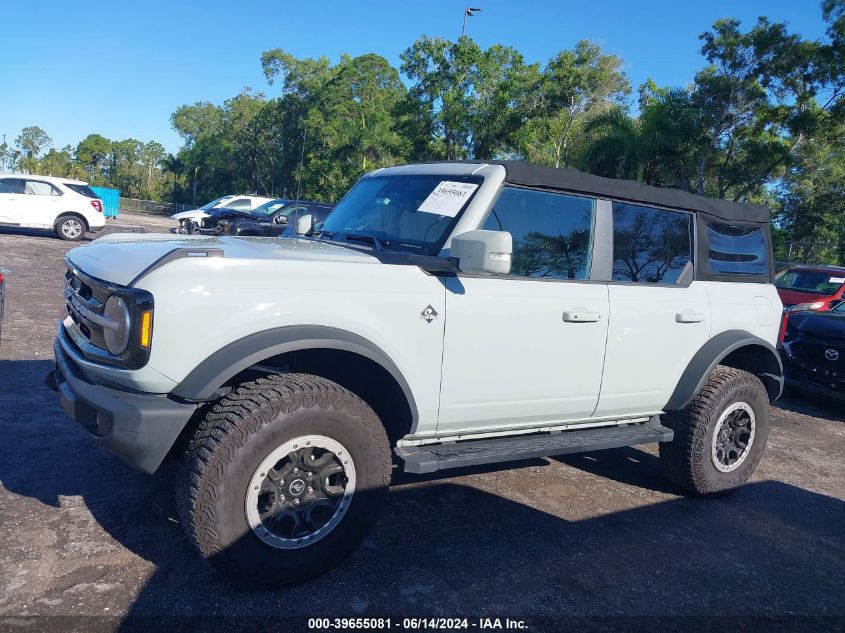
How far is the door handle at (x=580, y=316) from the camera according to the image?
12.5 ft

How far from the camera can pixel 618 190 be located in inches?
168

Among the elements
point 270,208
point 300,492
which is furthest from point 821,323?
point 270,208

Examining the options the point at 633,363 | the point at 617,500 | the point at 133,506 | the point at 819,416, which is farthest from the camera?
the point at 819,416

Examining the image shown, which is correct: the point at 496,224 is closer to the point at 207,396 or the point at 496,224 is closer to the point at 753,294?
the point at 207,396

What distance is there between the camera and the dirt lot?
9.89ft

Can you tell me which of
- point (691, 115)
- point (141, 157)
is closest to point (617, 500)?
point (691, 115)

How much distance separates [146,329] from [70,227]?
57.4 feet

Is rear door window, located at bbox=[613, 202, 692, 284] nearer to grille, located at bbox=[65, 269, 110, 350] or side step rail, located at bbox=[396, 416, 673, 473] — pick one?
side step rail, located at bbox=[396, 416, 673, 473]

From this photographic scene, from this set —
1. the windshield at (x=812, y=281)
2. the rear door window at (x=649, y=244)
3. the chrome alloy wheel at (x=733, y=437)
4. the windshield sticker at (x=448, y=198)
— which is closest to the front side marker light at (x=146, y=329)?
the windshield sticker at (x=448, y=198)

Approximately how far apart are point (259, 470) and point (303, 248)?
3.97ft

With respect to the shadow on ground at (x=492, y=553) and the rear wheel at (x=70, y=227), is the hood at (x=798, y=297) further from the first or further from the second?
the rear wheel at (x=70, y=227)

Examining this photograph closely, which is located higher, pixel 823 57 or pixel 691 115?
pixel 823 57

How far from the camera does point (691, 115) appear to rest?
22.6m

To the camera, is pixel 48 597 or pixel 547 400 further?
pixel 547 400
